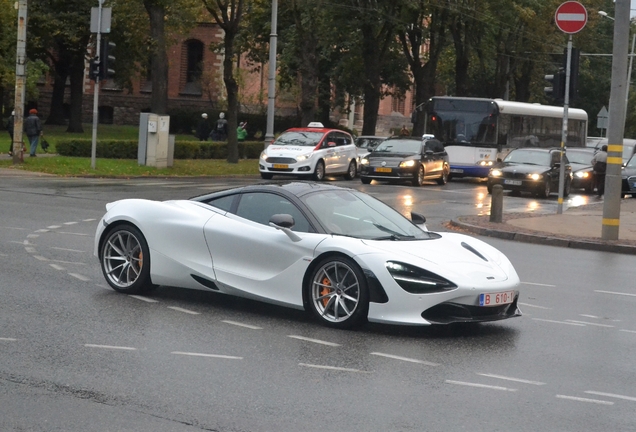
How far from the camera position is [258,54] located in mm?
62438

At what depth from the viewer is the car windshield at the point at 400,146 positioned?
36281mm

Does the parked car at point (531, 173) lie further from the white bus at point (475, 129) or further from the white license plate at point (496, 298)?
the white license plate at point (496, 298)

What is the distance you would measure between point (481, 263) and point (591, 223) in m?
13.4

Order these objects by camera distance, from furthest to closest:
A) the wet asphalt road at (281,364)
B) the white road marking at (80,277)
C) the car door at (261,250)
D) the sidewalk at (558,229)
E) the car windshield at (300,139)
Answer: the car windshield at (300,139) < the sidewalk at (558,229) < the white road marking at (80,277) < the car door at (261,250) < the wet asphalt road at (281,364)

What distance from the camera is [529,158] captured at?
34.0 metres

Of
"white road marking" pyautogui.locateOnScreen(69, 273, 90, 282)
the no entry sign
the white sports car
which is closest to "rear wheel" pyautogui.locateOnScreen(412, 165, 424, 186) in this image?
the no entry sign

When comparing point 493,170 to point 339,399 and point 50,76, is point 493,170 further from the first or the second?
Result: point 50,76

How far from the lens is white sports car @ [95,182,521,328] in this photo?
9.20 m

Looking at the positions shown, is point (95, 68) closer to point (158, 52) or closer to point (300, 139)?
point (300, 139)

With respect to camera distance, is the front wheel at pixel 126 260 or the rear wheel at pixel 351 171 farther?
the rear wheel at pixel 351 171

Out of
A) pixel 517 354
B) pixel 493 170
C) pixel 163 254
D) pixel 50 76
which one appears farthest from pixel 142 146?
pixel 50 76

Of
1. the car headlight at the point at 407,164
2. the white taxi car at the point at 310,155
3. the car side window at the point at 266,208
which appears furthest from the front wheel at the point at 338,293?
the car headlight at the point at 407,164

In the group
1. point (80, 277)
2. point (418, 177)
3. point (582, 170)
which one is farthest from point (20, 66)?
point (80, 277)

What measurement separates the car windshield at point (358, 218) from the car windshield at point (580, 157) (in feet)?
93.4
